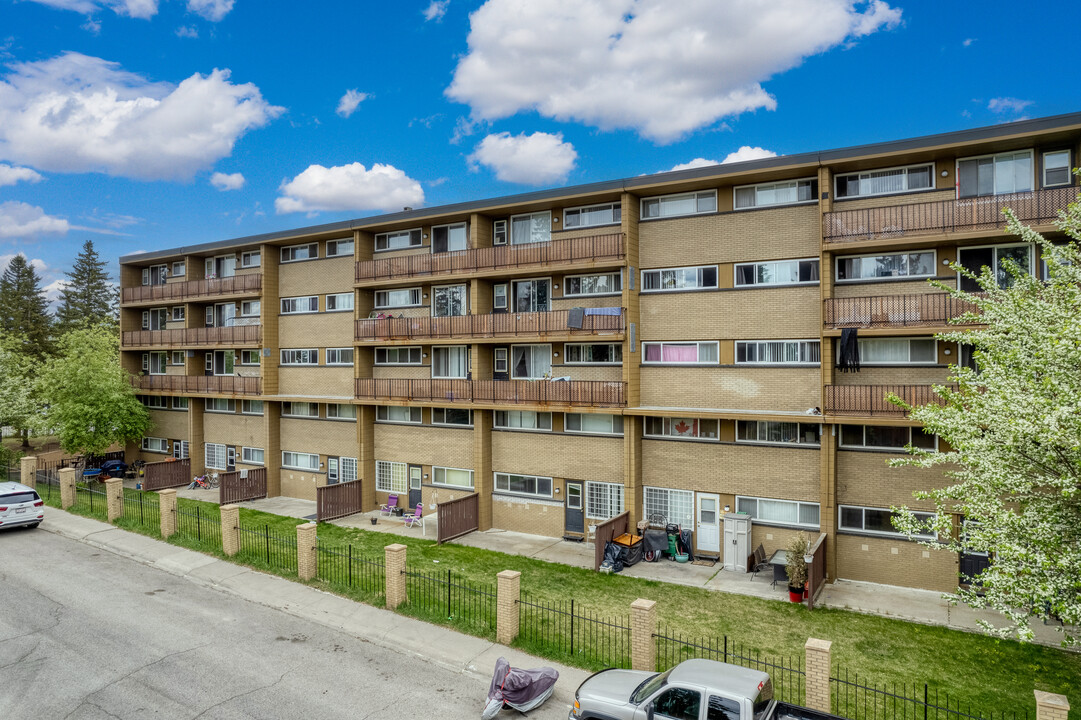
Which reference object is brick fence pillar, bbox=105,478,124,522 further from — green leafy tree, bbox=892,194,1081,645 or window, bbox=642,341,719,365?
green leafy tree, bbox=892,194,1081,645

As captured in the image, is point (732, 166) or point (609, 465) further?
point (609, 465)

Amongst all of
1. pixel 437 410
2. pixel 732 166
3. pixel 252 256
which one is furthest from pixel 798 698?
pixel 252 256

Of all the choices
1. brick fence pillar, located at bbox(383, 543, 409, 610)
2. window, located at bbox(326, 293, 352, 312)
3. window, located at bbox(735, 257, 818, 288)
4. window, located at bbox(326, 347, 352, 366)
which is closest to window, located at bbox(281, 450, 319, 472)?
window, located at bbox(326, 347, 352, 366)

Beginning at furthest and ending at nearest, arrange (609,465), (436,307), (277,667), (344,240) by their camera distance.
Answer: (344,240) < (436,307) < (609,465) < (277,667)

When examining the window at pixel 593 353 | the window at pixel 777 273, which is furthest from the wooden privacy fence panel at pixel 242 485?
the window at pixel 777 273

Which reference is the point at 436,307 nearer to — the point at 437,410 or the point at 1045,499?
the point at 437,410

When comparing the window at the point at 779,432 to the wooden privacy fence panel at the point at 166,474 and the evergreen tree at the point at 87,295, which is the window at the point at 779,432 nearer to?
the wooden privacy fence panel at the point at 166,474

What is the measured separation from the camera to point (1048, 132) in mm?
17078

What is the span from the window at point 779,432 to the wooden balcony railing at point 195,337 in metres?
24.9

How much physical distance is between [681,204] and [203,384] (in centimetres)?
2806

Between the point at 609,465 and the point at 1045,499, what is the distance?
49.1 feet

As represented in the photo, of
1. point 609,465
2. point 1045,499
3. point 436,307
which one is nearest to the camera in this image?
point 1045,499

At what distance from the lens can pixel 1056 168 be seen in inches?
703

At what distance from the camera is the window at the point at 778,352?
2081 cm
